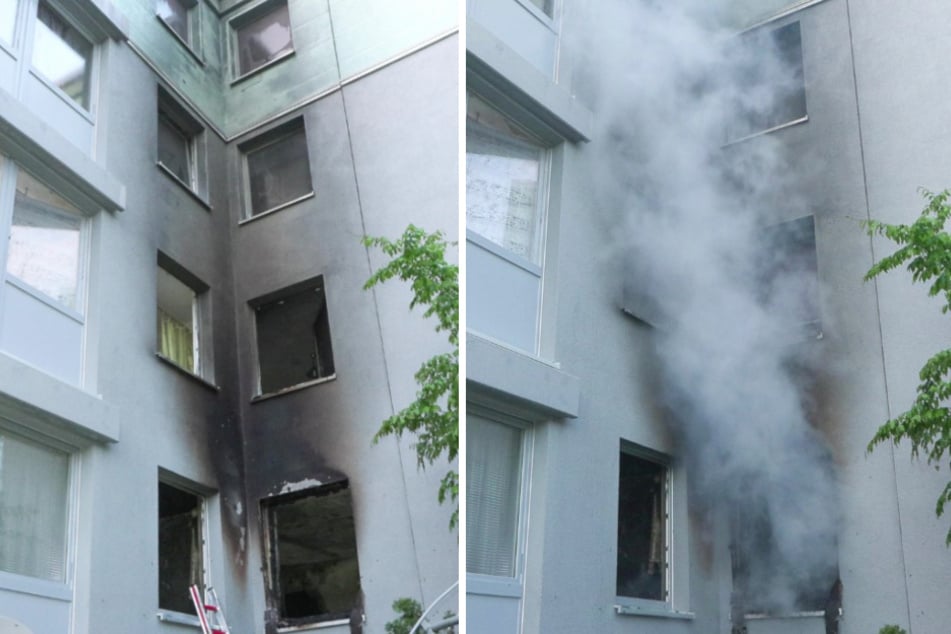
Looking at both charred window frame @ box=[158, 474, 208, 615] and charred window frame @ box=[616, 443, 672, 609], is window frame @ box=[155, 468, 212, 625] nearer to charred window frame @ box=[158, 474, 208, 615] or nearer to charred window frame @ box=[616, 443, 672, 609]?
charred window frame @ box=[158, 474, 208, 615]

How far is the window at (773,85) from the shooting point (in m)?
0.87

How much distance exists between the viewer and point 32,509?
0.93 metres

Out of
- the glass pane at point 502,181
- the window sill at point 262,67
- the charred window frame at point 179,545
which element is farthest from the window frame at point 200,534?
the window sill at point 262,67

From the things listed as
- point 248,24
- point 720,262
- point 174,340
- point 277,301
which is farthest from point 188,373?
point 720,262

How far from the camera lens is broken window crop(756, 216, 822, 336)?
0.82 m

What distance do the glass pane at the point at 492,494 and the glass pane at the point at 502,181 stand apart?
0.59 ft

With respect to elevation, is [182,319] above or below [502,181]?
below

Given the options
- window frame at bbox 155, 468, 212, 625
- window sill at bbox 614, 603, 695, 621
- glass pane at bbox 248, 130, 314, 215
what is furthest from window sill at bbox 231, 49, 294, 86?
window sill at bbox 614, 603, 695, 621

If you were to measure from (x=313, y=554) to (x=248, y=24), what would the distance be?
69cm

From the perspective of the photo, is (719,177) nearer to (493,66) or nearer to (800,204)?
(800,204)

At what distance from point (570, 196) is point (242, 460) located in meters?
0.47

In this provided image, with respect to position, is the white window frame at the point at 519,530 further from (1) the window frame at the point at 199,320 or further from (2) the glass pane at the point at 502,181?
(1) the window frame at the point at 199,320

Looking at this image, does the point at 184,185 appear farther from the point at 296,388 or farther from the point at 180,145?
the point at 296,388

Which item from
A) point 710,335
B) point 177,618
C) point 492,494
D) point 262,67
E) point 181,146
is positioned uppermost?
point 262,67
